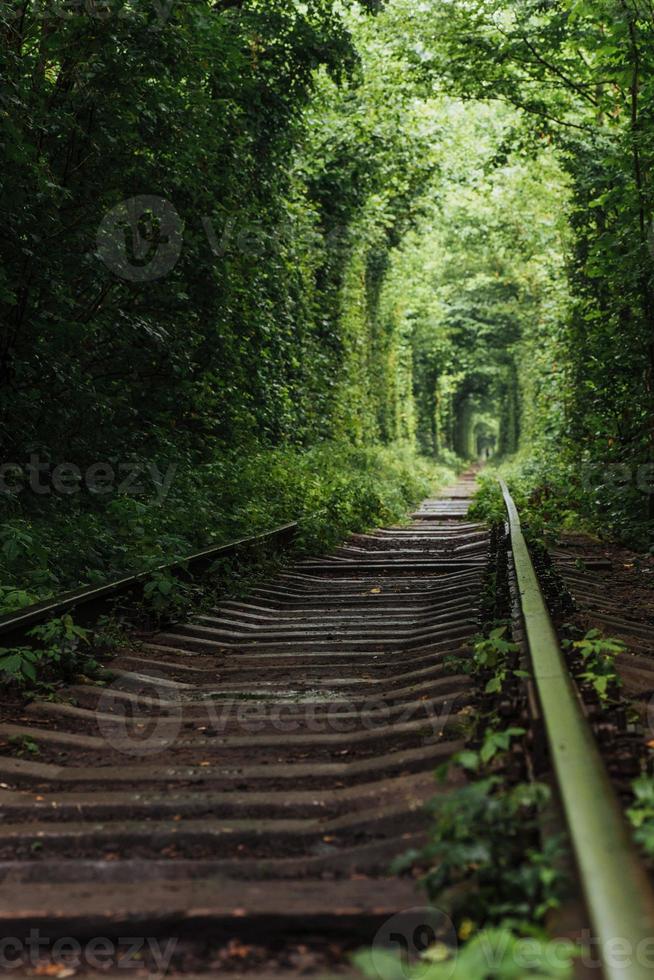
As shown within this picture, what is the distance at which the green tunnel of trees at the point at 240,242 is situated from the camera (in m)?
7.47

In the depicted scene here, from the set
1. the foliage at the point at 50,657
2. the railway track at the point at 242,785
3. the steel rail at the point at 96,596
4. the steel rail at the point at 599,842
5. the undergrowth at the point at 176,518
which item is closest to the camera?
the steel rail at the point at 599,842

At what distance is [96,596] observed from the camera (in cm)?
538

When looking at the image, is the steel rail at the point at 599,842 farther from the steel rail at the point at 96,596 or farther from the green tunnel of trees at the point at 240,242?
the green tunnel of trees at the point at 240,242

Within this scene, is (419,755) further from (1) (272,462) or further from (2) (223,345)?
(1) (272,462)

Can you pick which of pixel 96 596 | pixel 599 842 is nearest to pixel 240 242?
pixel 96 596

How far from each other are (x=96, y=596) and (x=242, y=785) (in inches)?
100.0

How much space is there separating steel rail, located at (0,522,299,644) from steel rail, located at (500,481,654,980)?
2633 millimetres

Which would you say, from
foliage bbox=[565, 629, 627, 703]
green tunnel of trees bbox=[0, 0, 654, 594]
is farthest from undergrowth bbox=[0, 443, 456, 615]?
foliage bbox=[565, 629, 627, 703]

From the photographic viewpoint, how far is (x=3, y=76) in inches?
262

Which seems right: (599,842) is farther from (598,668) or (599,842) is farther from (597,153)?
(597,153)

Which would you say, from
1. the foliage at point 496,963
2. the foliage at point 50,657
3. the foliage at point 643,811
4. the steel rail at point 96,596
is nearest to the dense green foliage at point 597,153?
the steel rail at point 96,596

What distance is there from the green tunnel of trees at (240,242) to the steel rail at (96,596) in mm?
323

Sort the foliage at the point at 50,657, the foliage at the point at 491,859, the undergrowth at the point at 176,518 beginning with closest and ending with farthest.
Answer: the foliage at the point at 491,859, the foliage at the point at 50,657, the undergrowth at the point at 176,518

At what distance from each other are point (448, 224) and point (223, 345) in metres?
25.7
